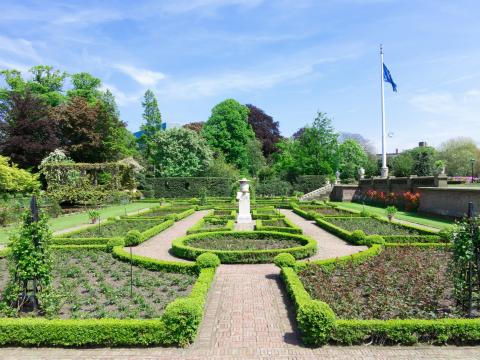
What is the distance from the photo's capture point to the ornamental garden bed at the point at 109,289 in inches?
305

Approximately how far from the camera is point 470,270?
24.3ft

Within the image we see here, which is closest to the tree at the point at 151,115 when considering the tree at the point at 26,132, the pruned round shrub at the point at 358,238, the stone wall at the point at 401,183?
the tree at the point at 26,132

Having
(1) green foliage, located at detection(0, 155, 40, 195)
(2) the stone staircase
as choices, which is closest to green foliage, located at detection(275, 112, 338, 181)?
(2) the stone staircase

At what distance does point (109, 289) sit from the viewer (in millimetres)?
9023

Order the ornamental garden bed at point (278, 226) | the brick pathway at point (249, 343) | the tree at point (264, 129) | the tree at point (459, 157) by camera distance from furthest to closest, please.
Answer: the tree at point (264, 129) → the tree at point (459, 157) → the ornamental garden bed at point (278, 226) → the brick pathway at point (249, 343)

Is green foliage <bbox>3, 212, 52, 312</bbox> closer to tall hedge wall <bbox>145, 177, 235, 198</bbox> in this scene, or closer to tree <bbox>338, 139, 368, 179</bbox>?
tall hedge wall <bbox>145, 177, 235, 198</bbox>

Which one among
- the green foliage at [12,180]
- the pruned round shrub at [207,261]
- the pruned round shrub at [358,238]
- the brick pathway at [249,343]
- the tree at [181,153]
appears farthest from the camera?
the tree at [181,153]

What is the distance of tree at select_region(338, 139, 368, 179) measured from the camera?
2429 inches

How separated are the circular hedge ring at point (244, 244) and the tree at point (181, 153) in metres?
30.4

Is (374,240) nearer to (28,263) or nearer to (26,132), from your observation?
(28,263)

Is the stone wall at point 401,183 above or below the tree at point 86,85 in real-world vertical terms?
below

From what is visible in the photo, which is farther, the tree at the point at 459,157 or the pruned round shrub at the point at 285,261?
the tree at the point at 459,157

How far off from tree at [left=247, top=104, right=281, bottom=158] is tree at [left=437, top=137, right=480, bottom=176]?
28.5 m

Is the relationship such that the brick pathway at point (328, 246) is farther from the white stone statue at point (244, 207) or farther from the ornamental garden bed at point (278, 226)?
the white stone statue at point (244, 207)
